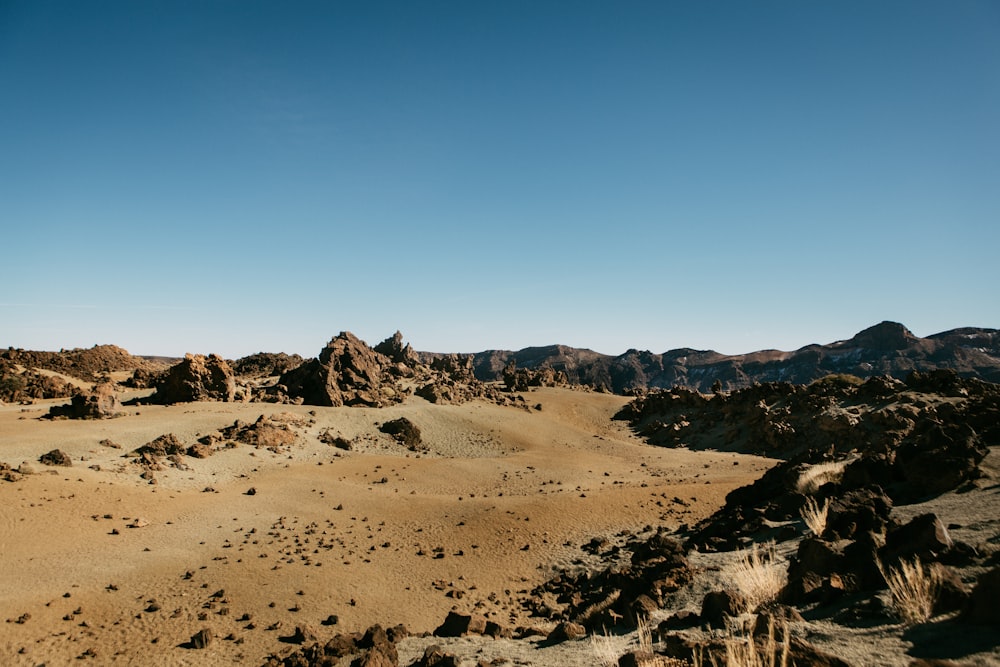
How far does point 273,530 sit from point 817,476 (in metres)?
15.2

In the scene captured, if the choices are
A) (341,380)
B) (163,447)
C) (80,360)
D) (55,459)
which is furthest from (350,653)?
(80,360)

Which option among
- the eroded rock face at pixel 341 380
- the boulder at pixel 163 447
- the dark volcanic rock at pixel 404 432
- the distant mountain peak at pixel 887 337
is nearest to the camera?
the boulder at pixel 163 447

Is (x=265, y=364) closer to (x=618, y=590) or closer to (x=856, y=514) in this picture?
(x=618, y=590)

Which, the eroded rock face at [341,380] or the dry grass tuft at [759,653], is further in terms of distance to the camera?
the eroded rock face at [341,380]

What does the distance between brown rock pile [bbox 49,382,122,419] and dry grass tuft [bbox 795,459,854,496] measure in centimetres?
2937

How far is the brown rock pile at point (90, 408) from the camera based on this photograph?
2546cm

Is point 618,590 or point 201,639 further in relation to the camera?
point 618,590

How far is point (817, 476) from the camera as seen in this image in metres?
13.2

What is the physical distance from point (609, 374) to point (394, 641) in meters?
111

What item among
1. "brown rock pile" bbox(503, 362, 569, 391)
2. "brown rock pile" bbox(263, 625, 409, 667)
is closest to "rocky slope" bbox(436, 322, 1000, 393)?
"brown rock pile" bbox(503, 362, 569, 391)

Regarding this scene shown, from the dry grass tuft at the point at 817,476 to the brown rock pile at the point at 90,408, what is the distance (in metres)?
29.4

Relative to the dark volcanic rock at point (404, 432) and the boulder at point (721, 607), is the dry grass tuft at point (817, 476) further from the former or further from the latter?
the dark volcanic rock at point (404, 432)

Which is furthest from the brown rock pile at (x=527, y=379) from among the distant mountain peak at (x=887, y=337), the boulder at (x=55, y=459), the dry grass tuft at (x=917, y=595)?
the distant mountain peak at (x=887, y=337)

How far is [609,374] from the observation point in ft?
384
